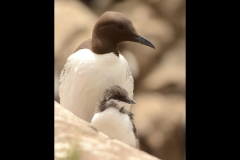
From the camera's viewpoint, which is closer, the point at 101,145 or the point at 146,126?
the point at 101,145

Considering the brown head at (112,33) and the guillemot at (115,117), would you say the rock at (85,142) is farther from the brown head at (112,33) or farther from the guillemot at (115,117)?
the brown head at (112,33)

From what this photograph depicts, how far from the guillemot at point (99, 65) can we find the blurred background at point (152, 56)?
7cm

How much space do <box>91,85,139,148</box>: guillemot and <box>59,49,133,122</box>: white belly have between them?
0.07ft

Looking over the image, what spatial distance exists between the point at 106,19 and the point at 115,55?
0.23ft

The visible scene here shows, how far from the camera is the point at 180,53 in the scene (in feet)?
2.86

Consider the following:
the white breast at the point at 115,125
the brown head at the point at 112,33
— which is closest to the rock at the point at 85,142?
the white breast at the point at 115,125

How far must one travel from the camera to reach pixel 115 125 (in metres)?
0.72

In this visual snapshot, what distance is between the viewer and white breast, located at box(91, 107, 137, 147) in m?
0.71

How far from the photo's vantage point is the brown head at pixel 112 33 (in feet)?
2.47

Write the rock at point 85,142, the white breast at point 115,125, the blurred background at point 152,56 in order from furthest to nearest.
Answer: the blurred background at point 152,56
the white breast at point 115,125
the rock at point 85,142

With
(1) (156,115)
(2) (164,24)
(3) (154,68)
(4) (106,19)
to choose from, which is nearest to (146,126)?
(1) (156,115)

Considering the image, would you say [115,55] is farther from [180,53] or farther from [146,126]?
[146,126]

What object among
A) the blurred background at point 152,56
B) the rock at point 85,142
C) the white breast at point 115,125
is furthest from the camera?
the blurred background at point 152,56
